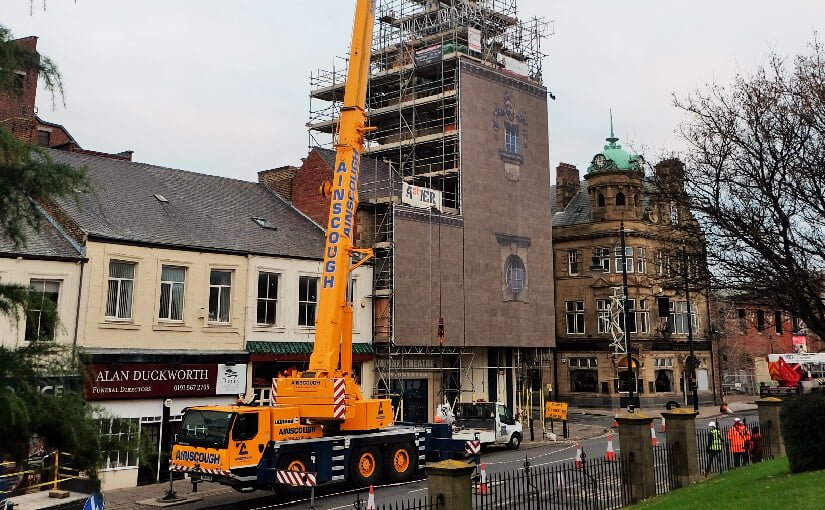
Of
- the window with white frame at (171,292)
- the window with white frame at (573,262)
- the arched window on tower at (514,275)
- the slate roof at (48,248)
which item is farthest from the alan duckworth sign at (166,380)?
the window with white frame at (573,262)

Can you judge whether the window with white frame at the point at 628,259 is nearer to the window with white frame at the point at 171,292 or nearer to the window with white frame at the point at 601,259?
the window with white frame at the point at 601,259

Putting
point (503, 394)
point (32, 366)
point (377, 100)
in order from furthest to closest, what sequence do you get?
point (377, 100)
point (503, 394)
point (32, 366)

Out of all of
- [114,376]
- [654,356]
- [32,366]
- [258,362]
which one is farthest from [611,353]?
[32,366]

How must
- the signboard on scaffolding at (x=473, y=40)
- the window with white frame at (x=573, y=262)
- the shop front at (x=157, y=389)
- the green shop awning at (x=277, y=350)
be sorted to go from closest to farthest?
the shop front at (x=157, y=389) < the green shop awning at (x=277, y=350) < the signboard on scaffolding at (x=473, y=40) < the window with white frame at (x=573, y=262)

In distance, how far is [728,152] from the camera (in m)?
16.9

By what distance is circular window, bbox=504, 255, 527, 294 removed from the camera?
37531 mm

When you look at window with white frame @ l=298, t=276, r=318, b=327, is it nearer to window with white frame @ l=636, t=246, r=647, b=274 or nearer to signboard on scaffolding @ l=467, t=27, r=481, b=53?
signboard on scaffolding @ l=467, t=27, r=481, b=53

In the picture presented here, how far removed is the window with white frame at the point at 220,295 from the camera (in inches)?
1040

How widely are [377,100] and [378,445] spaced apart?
28068mm

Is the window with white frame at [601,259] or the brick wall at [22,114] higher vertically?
the brick wall at [22,114]

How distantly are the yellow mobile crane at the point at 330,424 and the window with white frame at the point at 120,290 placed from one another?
21.8ft

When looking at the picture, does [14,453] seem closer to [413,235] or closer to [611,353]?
[413,235]

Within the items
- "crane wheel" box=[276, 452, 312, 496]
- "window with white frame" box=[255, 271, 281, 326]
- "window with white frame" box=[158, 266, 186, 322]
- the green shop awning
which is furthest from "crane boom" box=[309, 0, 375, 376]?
"window with white frame" box=[255, 271, 281, 326]

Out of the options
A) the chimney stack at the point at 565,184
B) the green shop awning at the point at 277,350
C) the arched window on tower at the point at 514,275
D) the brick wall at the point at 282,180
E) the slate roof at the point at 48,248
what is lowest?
the green shop awning at the point at 277,350
